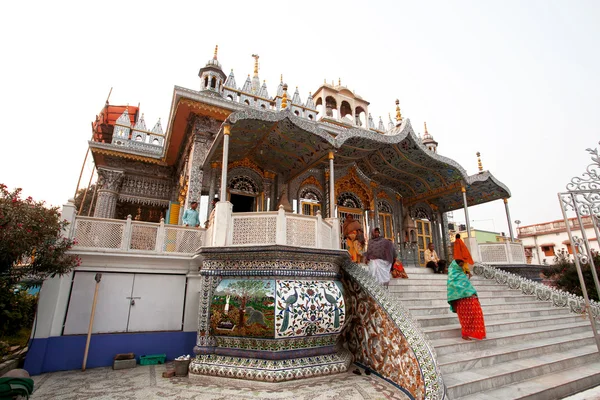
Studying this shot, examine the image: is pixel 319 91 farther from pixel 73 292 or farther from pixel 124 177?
pixel 73 292

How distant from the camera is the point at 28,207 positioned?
5035 millimetres

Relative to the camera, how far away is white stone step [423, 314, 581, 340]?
558 cm

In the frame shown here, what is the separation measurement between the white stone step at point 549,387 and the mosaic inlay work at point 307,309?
7.66 ft

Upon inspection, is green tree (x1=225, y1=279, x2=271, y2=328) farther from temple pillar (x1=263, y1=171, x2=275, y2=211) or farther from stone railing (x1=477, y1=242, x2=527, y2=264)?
stone railing (x1=477, y1=242, x2=527, y2=264)

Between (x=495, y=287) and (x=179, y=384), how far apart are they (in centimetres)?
840

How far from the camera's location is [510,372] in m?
4.53

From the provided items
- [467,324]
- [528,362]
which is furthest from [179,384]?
[528,362]

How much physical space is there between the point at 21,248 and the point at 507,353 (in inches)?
308

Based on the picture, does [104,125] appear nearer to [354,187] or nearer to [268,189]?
[268,189]

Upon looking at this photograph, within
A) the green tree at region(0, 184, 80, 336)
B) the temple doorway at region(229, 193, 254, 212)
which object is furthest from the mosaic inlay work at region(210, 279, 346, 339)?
the temple doorway at region(229, 193, 254, 212)

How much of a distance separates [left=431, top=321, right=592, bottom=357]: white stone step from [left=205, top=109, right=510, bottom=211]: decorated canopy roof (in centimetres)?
489

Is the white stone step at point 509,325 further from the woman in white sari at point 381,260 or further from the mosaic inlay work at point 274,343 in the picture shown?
the mosaic inlay work at point 274,343

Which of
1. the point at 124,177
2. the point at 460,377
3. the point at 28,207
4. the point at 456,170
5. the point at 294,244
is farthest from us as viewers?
the point at 124,177

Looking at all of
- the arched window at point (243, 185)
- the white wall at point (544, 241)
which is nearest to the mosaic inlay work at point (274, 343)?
the arched window at point (243, 185)
